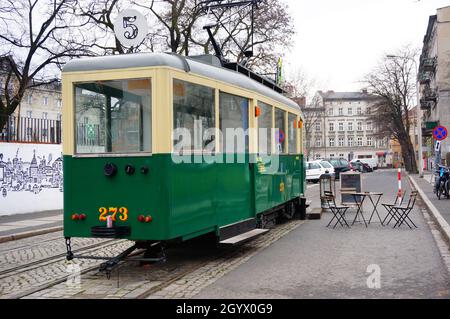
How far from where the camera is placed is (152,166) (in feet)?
23.9

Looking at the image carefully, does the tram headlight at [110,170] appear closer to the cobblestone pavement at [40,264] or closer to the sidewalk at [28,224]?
the cobblestone pavement at [40,264]

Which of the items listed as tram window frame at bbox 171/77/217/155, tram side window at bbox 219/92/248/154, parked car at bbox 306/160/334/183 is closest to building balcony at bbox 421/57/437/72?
parked car at bbox 306/160/334/183

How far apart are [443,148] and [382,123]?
13633 mm

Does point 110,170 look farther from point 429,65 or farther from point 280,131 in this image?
point 429,65

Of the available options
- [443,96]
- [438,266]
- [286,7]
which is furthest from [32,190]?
[443,96]

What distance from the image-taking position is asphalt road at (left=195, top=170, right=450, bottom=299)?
6730 mm

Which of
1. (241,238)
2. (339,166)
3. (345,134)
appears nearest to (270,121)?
(241,238)

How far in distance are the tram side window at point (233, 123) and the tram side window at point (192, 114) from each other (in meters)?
0.39

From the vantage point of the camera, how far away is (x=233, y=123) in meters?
9.11

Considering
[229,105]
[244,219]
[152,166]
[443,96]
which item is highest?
[443,96]

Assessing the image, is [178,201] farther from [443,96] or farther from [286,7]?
[443,96]

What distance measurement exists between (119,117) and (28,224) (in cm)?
906

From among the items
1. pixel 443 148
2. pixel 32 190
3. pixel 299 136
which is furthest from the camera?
pixel 443 148

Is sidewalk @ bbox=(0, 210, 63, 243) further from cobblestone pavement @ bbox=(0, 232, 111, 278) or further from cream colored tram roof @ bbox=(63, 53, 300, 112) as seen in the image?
cream colored tram roof @ bbox=(63, 53, 300, 112)
